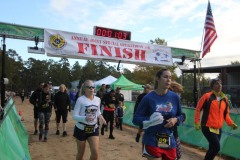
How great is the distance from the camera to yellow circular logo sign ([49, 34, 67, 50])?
13.0 metres

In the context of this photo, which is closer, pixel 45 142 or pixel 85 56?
pixel 45 142

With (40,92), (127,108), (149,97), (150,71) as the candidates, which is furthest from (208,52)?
(150,71)

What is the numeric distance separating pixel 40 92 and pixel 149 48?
643 cm

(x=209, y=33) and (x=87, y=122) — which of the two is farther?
(x=209, y=33)

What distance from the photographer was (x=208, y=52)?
15.3 metres

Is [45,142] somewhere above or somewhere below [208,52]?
below

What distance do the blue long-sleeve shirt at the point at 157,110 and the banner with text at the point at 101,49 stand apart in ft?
30.9

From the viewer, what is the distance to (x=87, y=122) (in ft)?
19.0

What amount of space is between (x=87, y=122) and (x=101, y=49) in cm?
847

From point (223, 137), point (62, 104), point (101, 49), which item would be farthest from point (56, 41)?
point (223, 137)

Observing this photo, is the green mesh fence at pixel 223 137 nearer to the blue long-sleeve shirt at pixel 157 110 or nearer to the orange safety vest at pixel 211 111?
the orange safety vest at pixel 211 111

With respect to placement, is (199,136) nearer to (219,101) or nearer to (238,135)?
(238,135)

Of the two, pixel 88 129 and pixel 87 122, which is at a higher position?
pixel 87 122

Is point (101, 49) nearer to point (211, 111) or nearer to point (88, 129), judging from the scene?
point (211, 111)
